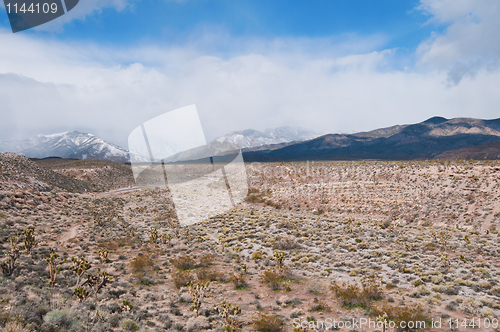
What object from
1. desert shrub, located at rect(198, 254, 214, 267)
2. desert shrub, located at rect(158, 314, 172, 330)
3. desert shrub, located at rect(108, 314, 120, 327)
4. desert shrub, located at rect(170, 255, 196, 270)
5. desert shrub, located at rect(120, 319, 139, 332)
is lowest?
desert shrub, located at rect(198, 254, 214, 267)

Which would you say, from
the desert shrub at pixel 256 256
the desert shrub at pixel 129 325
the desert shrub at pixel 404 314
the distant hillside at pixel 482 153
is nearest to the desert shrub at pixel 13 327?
the desert shrub at pixel 129 325

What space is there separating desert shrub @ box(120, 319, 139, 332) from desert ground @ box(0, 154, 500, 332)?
3 centimetres

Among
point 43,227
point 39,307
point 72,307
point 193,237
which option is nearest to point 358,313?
point 72,307

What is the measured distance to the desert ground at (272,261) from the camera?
29.9ft

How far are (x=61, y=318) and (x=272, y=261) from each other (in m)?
11.9

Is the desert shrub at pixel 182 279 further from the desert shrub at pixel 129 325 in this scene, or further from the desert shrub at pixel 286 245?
the desert shrub at pixel 286 245

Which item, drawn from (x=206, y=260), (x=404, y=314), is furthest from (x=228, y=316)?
(x=206, y=260)

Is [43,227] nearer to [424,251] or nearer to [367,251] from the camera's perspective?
[367,251]

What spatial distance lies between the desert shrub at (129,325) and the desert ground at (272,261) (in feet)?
0.11

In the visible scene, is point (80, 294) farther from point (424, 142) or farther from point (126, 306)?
point (424, 142)

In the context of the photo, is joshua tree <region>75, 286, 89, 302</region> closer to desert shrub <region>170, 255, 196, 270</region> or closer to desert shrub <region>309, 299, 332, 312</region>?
desert shrub <region>170, 255, 196, 270</region>

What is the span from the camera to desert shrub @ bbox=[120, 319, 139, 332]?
26.7 feet

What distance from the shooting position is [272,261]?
53.9 ft

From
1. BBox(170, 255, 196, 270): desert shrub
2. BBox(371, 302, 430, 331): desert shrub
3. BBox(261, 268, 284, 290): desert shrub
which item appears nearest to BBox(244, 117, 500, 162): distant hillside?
BBox(261, 268, 284, 290): desert shrub
